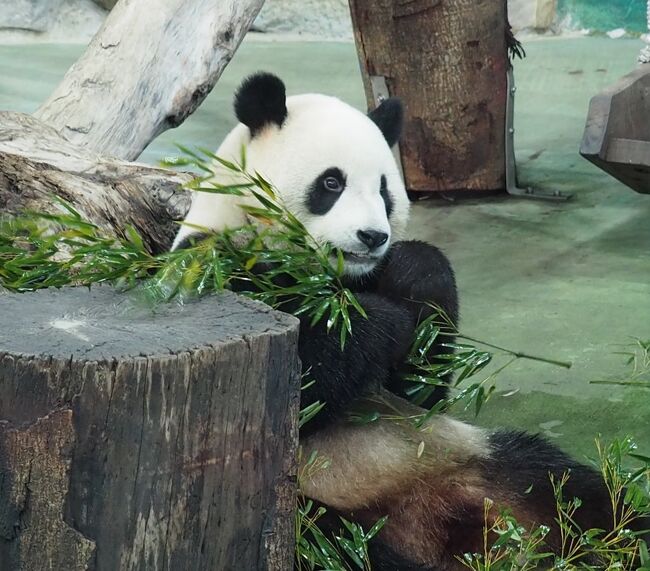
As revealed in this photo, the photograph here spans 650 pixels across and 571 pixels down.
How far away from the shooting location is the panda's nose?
96.4 inches

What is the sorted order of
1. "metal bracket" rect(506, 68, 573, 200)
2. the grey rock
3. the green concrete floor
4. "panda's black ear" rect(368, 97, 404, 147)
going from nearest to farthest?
"panda's black ear" rect(368, 97, 404, 147) → the green concrete floor → "metal bracket" rect(506, 68, 573, 200) → the grey rock

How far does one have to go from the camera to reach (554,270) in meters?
5.02

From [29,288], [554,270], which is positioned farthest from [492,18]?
[29,288]

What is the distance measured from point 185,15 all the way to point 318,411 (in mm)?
2270

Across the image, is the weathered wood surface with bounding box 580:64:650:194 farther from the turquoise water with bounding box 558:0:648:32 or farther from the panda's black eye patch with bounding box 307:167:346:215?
the turquoise water with bounding box 558:0:648:32

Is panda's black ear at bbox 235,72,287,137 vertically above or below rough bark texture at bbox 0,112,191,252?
above

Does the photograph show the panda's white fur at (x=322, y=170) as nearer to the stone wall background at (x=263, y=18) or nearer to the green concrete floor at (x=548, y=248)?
the green concrete floor at (x=548, y=248)

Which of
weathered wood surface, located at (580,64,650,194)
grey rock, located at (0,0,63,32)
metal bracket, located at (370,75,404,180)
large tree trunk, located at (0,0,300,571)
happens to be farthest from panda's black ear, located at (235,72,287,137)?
grey rock, located at (0,0,63,32)

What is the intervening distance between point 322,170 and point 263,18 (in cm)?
923

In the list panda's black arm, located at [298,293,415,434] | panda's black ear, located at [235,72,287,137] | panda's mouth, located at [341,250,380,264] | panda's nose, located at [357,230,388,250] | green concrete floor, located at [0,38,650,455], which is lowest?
green concrete floor, located at [0,38,650,455]

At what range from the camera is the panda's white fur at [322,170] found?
8.25ft

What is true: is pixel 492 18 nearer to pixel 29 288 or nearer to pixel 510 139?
pixel 510 139

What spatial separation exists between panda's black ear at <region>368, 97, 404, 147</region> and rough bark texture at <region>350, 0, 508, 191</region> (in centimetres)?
287

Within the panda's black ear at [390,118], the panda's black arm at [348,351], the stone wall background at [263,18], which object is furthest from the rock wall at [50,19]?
the panda's black arm at [348,351]
